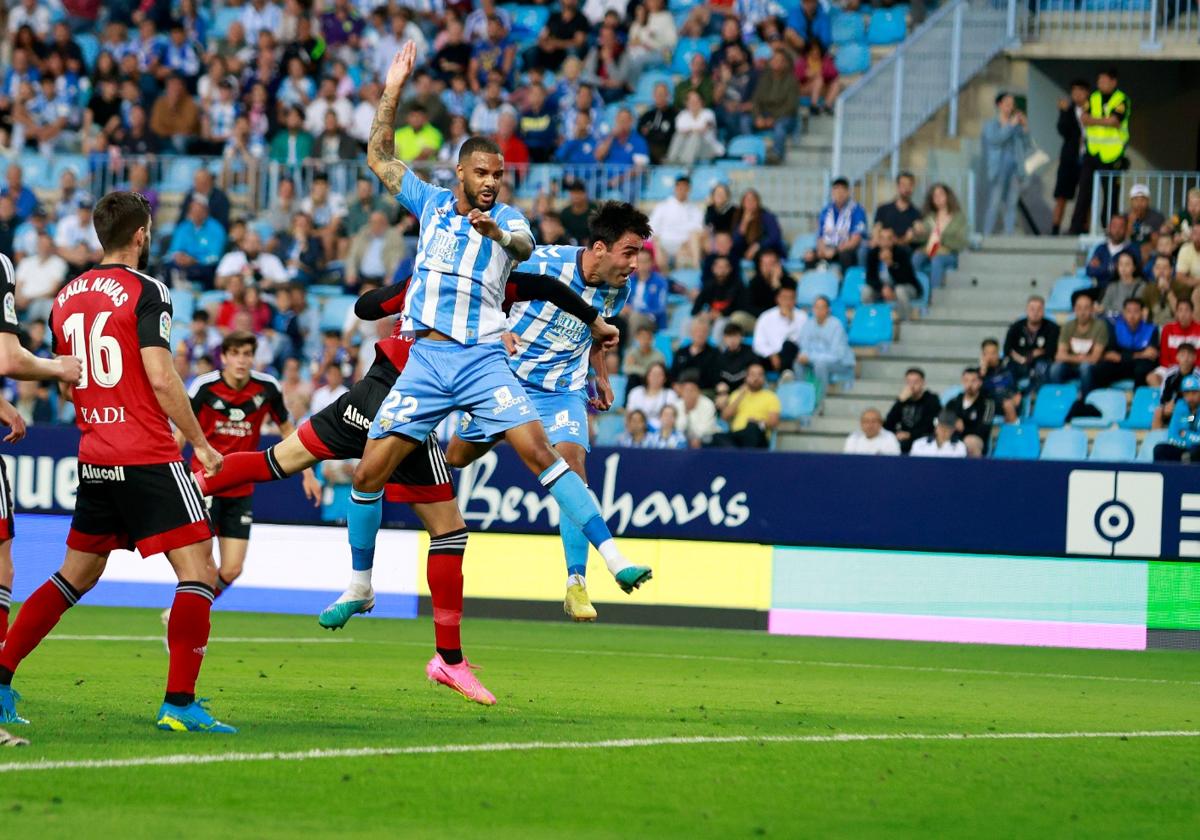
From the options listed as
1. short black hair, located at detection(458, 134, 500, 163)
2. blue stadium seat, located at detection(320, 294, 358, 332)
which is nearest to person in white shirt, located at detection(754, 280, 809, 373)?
blue stadium seat, located at detection(320, 294, 358, 332)

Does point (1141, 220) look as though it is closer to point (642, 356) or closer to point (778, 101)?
point (778, 101)

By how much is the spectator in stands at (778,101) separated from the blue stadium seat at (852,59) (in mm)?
1098

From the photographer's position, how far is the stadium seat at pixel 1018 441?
18.4 m

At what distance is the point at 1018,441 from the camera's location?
1842 centimetres

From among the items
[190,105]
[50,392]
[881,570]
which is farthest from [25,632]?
[190,105]

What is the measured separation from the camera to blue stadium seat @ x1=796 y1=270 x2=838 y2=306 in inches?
832

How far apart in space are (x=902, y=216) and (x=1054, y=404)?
10.9ft

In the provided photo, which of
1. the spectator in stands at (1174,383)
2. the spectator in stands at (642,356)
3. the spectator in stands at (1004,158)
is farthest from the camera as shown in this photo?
the spectator in stands at (1004,158)

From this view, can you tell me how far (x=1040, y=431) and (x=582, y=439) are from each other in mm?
8768

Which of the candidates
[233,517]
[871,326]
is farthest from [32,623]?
[871,326]

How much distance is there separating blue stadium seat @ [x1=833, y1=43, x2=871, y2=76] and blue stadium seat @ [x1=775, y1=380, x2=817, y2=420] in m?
5.72

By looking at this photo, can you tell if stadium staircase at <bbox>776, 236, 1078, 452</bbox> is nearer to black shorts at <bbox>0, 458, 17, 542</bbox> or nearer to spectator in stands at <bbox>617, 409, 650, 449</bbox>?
spectator in stands at <bbox>617, 409, 650, 449</bbox>

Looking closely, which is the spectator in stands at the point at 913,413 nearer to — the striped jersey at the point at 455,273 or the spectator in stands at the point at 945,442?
the spectator in stands at the point at 945,442

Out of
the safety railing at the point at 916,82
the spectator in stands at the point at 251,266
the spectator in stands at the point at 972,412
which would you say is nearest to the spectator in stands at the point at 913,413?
the spectator in stands at the point at 972,412
